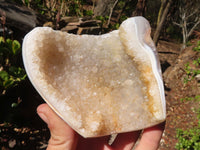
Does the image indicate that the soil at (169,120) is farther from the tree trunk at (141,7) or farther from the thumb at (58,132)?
the tree trunk at (141,7)

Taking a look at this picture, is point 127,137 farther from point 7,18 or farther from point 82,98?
point 7,18

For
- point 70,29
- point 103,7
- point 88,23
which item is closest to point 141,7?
point 88,23

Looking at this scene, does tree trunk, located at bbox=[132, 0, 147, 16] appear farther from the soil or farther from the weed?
the weed

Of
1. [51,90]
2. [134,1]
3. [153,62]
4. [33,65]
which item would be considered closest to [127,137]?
[153,62]

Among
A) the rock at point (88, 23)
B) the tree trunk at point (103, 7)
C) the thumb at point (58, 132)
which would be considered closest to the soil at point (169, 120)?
the thumb at point (58, 132)

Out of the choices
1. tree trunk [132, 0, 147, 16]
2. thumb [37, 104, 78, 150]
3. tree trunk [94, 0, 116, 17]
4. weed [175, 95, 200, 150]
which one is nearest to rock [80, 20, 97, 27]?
tree trunk [132, 0, 147, 16]
